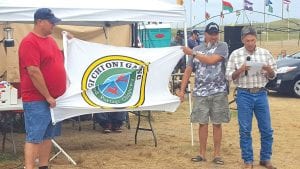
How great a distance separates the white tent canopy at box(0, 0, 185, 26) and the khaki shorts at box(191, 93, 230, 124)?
1.35m

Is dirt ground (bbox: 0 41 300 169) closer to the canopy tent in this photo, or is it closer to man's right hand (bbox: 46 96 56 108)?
man's right hand (bbox: 46 96 56 108)

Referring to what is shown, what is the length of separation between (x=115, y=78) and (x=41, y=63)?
1684 millimetres

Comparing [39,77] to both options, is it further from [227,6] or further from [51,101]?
[227,6]

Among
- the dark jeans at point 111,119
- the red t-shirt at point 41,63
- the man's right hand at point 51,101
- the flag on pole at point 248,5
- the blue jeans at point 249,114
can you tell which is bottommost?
the dark jeans at point 111,119

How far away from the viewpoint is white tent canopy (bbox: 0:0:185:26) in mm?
6301

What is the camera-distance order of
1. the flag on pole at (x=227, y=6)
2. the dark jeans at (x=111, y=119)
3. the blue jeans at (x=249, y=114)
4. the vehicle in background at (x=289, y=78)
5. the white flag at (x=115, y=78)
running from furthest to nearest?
the flag on pole at (x=227, y=6) < the vehicle in background at (x=289, y=78) < the dark jeans at (x=111, y=119) < the white flag at (x=115, y=78) < the blue jeans at (x=249, y=114)

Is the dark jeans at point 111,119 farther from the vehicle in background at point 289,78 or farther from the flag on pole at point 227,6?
the flag on pole at point 227,6

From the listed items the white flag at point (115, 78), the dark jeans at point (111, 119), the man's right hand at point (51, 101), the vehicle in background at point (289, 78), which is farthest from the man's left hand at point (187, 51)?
the vehicle in background at point (289, 78)

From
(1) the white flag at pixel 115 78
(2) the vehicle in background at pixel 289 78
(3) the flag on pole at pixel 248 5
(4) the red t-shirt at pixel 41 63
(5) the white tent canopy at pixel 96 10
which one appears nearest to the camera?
(4) the red t-shirt at pixel 41 63

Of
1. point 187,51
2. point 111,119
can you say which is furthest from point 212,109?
point 111,119

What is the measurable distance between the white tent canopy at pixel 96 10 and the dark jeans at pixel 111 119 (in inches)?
92.9

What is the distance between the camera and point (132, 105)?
6770 millimetres

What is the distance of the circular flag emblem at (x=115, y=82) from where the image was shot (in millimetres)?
6523

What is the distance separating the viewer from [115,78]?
6637 mm
